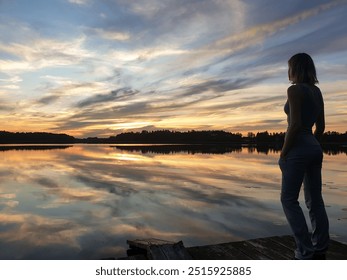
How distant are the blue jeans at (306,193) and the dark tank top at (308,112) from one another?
0.10m

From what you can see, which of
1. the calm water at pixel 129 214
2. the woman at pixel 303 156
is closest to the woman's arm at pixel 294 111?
the woman at pixel 303 156

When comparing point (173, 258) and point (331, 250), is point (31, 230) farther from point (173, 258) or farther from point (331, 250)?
point (331, 250)

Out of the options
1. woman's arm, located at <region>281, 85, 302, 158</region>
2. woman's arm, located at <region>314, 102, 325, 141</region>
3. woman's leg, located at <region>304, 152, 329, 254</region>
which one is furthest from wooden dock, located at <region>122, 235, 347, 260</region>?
woman's arm, located at <region>281, 85, 302, 158</region>

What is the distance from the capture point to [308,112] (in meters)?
4.23

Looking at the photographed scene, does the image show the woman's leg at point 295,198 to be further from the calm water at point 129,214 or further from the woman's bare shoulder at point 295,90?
the calm water at point 129,214

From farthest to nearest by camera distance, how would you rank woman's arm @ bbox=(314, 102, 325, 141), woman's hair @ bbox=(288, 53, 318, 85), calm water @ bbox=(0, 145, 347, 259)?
calm water @ bbox=(0, 145, 347, 259) < woman's arm @ bbox=(314, 102, 325, 141) < woman's hair @ bbox=(288, 53, 318, 85)

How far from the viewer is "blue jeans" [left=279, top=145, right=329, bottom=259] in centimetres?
417

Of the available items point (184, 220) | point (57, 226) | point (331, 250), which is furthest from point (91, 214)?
point (331, 250)

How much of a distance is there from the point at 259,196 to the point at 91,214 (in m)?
7.14

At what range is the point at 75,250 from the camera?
7516mm

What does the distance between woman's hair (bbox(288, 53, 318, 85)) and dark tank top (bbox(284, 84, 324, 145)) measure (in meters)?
0.12

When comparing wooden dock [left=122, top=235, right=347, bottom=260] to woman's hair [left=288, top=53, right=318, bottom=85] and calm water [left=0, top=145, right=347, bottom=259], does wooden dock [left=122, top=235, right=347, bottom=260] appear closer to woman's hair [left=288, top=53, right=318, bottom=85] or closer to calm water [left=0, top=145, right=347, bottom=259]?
calm water [left=0, top=145, right=347, bottom=259]

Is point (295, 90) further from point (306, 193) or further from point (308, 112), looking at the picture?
point (306, 193)

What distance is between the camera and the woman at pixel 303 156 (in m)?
4.14
